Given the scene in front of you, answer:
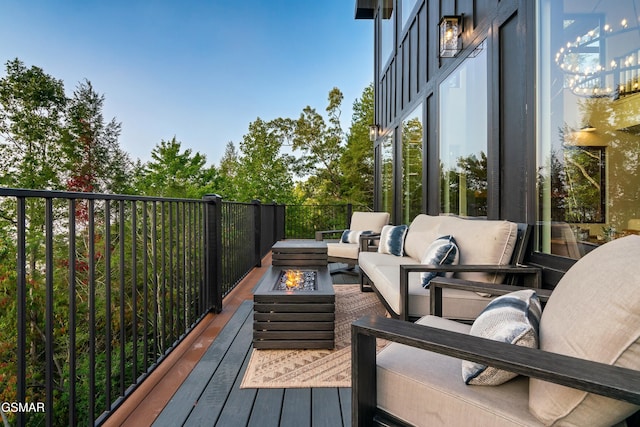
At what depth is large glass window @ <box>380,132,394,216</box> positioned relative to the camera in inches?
260

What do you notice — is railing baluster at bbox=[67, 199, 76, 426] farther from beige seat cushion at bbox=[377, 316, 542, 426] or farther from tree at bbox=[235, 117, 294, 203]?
tree at bbox=[235, 117, 294, 203]

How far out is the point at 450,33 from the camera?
3.37 m

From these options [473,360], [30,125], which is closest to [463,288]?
[473,360]

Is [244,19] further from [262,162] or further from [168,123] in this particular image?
[168,123]

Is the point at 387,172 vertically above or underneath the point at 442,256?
above

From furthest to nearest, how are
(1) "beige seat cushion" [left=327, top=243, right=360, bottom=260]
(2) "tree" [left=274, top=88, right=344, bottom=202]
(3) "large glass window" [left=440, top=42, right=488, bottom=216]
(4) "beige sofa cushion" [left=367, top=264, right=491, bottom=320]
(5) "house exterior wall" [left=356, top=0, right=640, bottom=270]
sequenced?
(2) "tree" [left=274, top=88, right=344, bottom=202] < (1) "beige seat cushion" [left=327, top=243, right=360, bottom=260] < (3) "large glass window" [left=440, top=42, right=488, bottom=216] < (4) "beige sofa cushion" [left=367, top=264, right=491, bottom=320] < (5) "house exterior wall" [left=356, top=0, right=640, bottom=270]

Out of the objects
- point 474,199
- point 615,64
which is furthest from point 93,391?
point 474,199

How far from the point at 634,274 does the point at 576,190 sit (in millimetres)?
1377

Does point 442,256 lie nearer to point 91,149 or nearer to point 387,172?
point 387,172

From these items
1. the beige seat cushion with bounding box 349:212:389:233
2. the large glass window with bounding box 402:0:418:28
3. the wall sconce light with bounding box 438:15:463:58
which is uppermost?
the large glass window with bounding box 402:0:418:28

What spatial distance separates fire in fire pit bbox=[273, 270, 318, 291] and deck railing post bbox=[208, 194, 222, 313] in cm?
57

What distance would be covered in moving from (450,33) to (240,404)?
3652 mm

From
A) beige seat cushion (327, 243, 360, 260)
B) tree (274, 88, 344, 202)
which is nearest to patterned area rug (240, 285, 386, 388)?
beige seat cushion (327, 243, 360, 260)

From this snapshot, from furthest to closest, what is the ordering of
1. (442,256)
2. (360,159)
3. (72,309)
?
(360,159) → (442,256) → (72,309)
